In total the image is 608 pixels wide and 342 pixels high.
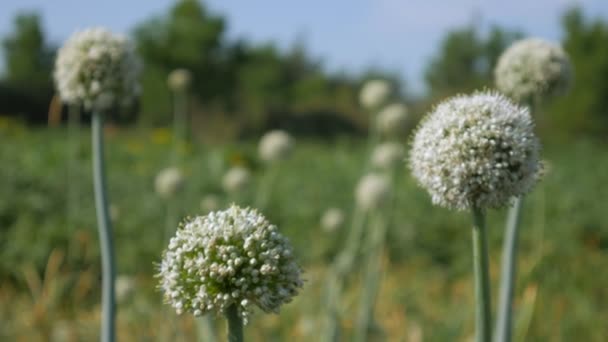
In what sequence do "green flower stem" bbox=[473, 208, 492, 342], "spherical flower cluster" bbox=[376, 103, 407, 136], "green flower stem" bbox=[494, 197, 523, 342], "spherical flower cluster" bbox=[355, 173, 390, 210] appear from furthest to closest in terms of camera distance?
"spherical flower cluster" bbox=[376, 103, 407, 136] → "spherical flower cluster" bbox=[355, 173, 390, 210] → "green flower stem" bbox=[494, 197, 523, 342] → "green flower stem" bbox=[473, 208, 492, 342]

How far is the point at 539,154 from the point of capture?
3.76ft

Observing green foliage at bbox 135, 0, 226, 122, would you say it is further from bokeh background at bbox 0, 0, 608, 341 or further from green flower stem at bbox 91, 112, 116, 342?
green flower stem at bbox 91, 112, 116, 342

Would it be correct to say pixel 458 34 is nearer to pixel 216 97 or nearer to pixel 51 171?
pixel 216 97

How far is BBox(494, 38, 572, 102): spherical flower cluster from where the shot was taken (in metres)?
1.88

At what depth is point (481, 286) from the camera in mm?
1050

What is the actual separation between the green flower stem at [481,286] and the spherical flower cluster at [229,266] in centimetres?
26

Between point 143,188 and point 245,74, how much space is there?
15.9 meters

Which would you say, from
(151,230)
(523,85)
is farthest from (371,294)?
(151,230)

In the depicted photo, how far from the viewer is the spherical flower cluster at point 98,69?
1885mm

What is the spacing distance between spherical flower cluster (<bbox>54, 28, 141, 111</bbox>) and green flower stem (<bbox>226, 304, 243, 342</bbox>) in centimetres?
104

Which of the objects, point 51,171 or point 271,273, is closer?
point 271,273

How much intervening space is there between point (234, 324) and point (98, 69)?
1152mm

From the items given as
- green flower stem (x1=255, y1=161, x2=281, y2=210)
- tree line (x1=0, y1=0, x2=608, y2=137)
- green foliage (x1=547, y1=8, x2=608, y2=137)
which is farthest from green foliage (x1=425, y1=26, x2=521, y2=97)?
green flower stem (x1=255, y1=161, x2=281, y2=210)

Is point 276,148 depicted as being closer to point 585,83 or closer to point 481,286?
point 481,286
